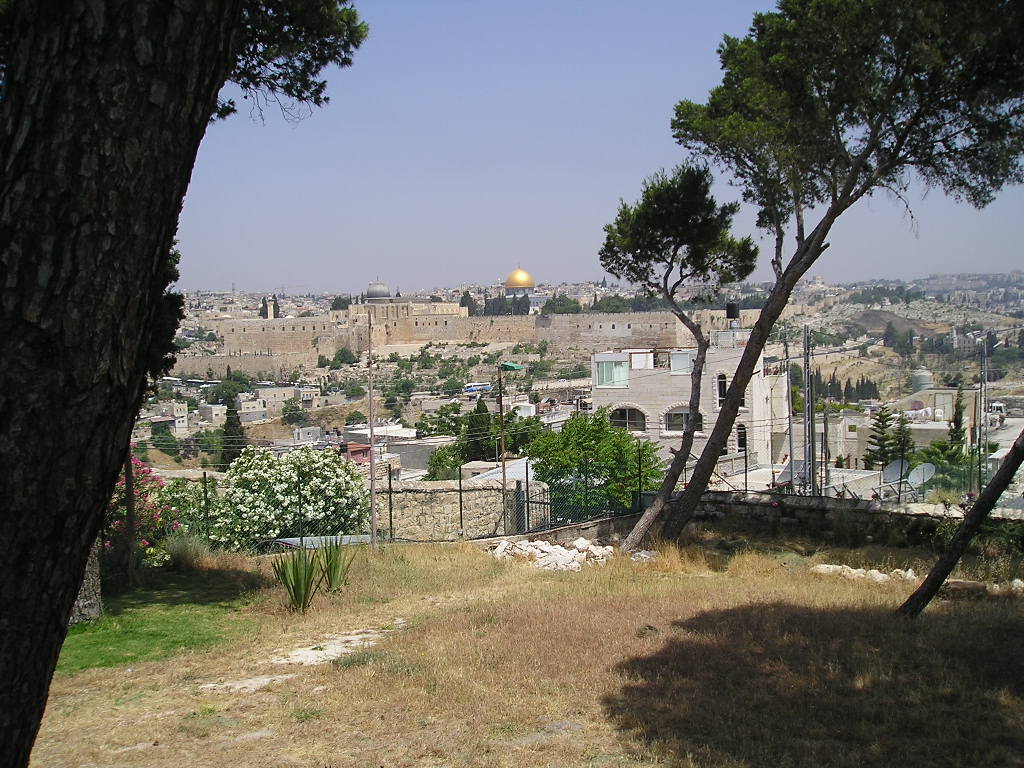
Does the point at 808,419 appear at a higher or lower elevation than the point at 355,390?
higher

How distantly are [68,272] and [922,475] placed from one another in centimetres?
1149

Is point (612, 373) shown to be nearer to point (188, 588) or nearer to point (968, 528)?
point (188, 588)

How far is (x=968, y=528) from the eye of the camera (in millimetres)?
4477

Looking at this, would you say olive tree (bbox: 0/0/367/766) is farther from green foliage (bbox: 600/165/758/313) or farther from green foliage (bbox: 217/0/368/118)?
green foliage (bbox: 600/165/758/313)

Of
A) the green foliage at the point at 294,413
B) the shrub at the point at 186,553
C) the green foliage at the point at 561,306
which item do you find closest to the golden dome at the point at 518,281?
the green foliage at the point at 561,306

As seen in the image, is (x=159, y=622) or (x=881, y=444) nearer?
(x=159, y=622)

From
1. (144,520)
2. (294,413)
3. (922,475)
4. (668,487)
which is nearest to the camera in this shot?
(144,520)

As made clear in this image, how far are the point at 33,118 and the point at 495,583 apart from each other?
5.70 metres

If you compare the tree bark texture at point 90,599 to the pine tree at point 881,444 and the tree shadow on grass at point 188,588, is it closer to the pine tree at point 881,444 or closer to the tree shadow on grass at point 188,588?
the tree shadow on grass at point 188,588

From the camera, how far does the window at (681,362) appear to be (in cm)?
2412

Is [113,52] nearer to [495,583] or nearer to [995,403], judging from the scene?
[495,583]

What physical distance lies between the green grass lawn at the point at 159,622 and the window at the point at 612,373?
62.2ft

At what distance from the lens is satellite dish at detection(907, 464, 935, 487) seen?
10.9 m

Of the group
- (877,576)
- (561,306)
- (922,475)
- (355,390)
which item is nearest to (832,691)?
(877,576)
